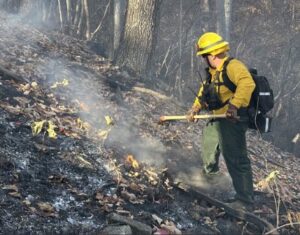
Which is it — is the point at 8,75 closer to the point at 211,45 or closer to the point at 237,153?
the point at 211,45

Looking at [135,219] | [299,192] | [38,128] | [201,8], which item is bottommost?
[299,192]

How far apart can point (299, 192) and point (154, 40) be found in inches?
188

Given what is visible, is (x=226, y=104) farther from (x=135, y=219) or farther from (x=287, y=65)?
(x=287, y=65)

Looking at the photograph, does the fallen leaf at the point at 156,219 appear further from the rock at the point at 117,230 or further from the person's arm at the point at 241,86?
the person's arm at the point at 241,86

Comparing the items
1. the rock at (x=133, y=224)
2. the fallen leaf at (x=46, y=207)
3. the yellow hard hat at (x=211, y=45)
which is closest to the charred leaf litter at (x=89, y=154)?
the fallen leaf at (x=46, y=207)

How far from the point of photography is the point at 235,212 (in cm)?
578

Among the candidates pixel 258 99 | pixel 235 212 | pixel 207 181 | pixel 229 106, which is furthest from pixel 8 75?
pixel 235 212

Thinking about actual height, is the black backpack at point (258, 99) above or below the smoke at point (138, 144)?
above

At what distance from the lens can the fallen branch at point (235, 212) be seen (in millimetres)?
5656

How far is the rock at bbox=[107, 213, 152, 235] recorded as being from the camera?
4434 mm

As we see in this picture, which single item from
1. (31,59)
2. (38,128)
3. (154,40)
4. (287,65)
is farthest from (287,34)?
(38,128)

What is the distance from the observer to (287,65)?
50.5 feet

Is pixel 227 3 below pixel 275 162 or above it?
above

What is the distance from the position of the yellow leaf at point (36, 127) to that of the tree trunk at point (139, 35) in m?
4.64
